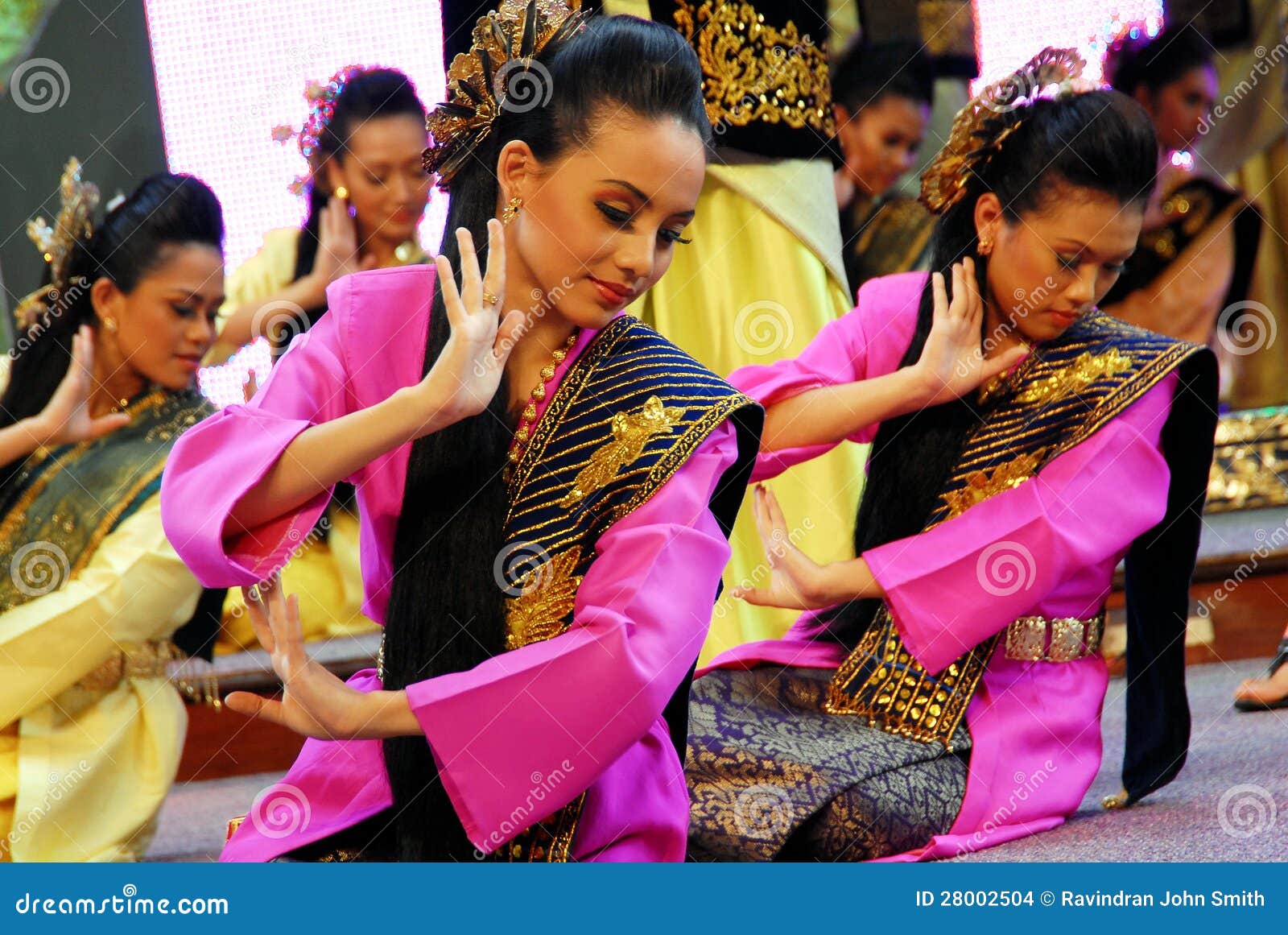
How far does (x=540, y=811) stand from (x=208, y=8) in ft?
10.5

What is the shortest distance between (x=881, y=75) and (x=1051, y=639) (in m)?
2.36

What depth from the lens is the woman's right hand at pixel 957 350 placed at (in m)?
2.12

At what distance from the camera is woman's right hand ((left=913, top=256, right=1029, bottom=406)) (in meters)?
2.12

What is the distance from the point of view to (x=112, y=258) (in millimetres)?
2898

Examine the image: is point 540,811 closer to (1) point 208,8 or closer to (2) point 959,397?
(2) point 959,397

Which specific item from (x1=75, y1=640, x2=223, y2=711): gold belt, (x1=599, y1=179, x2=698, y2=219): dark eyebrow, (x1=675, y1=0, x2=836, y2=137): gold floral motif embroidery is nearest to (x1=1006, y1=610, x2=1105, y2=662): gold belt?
(x1=599, y1=179, x2=698, y2=219): dark eyebrow

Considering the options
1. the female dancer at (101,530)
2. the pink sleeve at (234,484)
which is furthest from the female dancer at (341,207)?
the pink sleeve at (234,484)

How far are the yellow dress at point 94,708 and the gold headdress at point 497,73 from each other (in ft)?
4.09

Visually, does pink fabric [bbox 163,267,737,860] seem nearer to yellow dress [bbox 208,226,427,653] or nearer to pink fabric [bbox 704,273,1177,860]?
pink fabric [bbox 704,273,1177,860]

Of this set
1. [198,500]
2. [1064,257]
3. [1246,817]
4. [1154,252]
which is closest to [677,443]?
[198,500]

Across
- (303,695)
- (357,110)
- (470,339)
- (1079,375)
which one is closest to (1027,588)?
(1079,375)

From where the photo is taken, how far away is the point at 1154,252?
4090 mm

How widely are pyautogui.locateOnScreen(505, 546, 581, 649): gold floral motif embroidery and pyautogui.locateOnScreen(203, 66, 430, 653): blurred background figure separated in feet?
7.10

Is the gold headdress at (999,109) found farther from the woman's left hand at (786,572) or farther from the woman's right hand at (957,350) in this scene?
the woman's left hand at (786,572)
